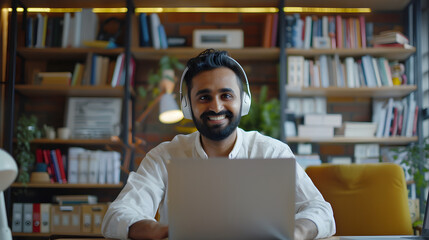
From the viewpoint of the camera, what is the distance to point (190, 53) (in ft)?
12.8

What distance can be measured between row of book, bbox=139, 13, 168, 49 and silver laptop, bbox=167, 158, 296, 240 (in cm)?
291

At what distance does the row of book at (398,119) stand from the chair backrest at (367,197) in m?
2.12

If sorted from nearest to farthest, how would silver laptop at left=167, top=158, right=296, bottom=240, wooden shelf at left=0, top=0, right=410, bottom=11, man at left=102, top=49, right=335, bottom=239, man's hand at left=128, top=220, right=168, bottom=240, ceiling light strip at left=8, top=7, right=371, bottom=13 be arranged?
silver laptop at left=167, top=158, right=296, bottom=240
man's hand at left=128, top=220, right=168, bottom=240
man at left=102, top=49, right=335, bottom=239
wooden shelf at left=0, top=0, right=410, bottom=11
ceiling light strip at left=8, top=7, right=371, bottom=13

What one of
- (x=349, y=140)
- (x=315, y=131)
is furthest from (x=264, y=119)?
(x=349, y=140)

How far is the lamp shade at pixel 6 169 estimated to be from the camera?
1.05 metres

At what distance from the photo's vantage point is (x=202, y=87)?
181 centimetres

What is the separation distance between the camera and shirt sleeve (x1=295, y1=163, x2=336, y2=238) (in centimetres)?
137

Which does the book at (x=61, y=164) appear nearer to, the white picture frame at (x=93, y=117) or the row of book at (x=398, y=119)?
the white picture frame at (x=93, y=117)

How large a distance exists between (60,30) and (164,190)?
261cm

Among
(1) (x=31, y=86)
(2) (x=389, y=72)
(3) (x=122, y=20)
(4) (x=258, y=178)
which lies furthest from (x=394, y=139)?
(4) (x=258, y=178)

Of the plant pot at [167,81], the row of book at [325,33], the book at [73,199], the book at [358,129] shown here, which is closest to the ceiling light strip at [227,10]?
the row of book at [325,33]

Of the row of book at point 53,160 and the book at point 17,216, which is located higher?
the row of book at point 53,160

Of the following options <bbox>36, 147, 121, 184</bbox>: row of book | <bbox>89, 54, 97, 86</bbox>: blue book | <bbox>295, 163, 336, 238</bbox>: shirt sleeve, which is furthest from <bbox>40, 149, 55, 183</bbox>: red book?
<bbox>295, 163, 336, 238</bbox>: shirt sleeve

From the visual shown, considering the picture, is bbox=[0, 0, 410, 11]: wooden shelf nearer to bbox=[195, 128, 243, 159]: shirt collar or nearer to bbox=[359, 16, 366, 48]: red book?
bbox=[359, 16, 366, 48]: red book
